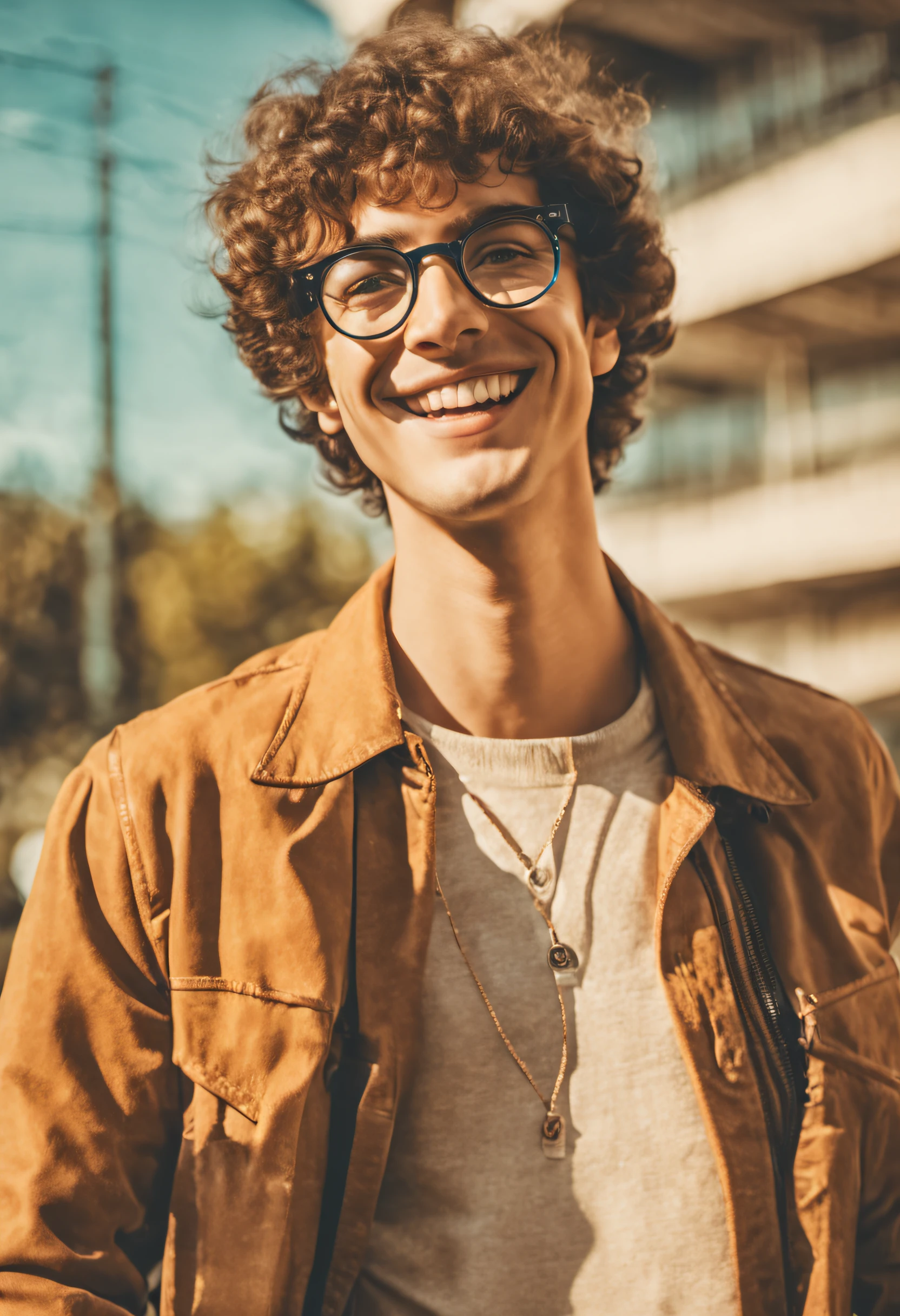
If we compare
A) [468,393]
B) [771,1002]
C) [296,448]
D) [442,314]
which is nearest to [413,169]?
[442,314]

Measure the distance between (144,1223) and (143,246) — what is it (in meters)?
6.54

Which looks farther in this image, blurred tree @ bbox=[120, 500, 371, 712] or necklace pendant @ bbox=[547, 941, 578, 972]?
blurred tree @ bbox=[120, 500, 371, 712]

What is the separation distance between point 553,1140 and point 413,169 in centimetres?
143

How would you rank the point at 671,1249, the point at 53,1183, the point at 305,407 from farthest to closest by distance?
the point at 305,407
the point at 671,1249
the point at 53,1183

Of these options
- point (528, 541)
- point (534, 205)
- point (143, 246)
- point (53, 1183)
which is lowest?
point (53, 1183)

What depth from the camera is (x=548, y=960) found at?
5.37ft

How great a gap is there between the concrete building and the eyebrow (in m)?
5.88

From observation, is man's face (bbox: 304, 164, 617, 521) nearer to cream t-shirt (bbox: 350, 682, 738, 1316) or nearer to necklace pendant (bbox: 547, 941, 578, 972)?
cream t-shirt (bbox: 350, 682, 738, 1316)

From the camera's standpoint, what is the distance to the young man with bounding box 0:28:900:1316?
1.48 metres

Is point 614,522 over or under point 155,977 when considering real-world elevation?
over

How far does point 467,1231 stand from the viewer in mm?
1508

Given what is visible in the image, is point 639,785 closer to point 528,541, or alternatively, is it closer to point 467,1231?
point 528,541

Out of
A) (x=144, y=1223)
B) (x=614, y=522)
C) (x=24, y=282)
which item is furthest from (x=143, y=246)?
(x=144, y=1223)

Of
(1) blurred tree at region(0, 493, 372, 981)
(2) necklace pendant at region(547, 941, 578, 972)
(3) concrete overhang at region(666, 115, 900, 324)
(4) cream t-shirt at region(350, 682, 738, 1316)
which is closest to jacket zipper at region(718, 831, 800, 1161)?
(4) cream t-shirt at region(350, 682, 738, 1316)
